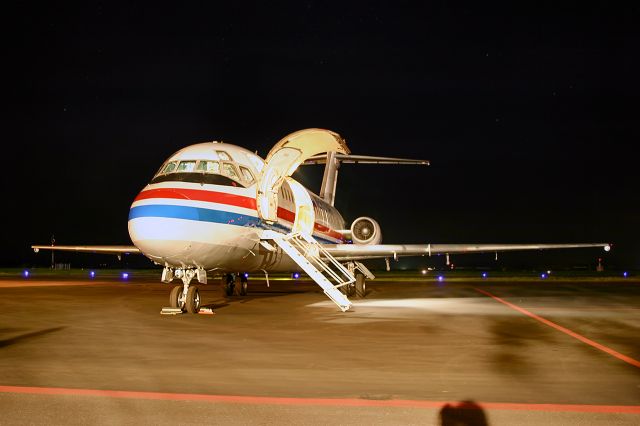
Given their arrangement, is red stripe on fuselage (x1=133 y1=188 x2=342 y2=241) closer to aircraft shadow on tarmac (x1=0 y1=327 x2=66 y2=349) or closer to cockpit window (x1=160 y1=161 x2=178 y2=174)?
cockpit window (x1=160 y1=161 x2=178 y2=174)

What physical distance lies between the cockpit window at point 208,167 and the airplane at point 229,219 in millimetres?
27

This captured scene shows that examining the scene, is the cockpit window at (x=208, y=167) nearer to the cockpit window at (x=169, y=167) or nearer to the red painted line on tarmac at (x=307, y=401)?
the cockpit window at (x=169, y=167)

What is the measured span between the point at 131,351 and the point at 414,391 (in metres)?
4.74

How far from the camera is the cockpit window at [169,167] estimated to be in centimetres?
1645

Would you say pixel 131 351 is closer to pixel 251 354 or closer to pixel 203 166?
pixel 251 354

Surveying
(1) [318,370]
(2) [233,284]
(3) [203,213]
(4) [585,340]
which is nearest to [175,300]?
(3) [203,213]

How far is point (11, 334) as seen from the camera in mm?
11828

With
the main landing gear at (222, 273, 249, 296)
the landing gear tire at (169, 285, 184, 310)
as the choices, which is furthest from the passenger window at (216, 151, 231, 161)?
the main landing gear at (222, 273, 249, 296)

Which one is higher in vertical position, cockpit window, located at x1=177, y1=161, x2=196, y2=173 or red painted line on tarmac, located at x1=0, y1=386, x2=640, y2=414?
cockpit window, located at x1=177, y1=161, x2=196, y2=173

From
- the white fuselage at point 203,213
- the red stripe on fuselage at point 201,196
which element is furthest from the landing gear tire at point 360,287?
the red stripe on fuselage at point 201,196

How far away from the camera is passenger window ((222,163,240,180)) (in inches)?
655

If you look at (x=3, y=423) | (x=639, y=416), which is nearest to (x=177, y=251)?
(x=3, y=423)

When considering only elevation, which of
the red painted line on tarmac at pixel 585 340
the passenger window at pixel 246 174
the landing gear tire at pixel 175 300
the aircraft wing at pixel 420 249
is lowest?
the red painted line on tarmac at pixel 585 340

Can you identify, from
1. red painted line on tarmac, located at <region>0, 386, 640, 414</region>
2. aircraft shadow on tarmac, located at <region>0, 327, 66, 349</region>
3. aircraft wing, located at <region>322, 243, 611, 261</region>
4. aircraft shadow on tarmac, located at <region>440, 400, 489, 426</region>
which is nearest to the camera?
aircraft shadow on tarmac, located at <region>440, 400, 489, 426</region>
